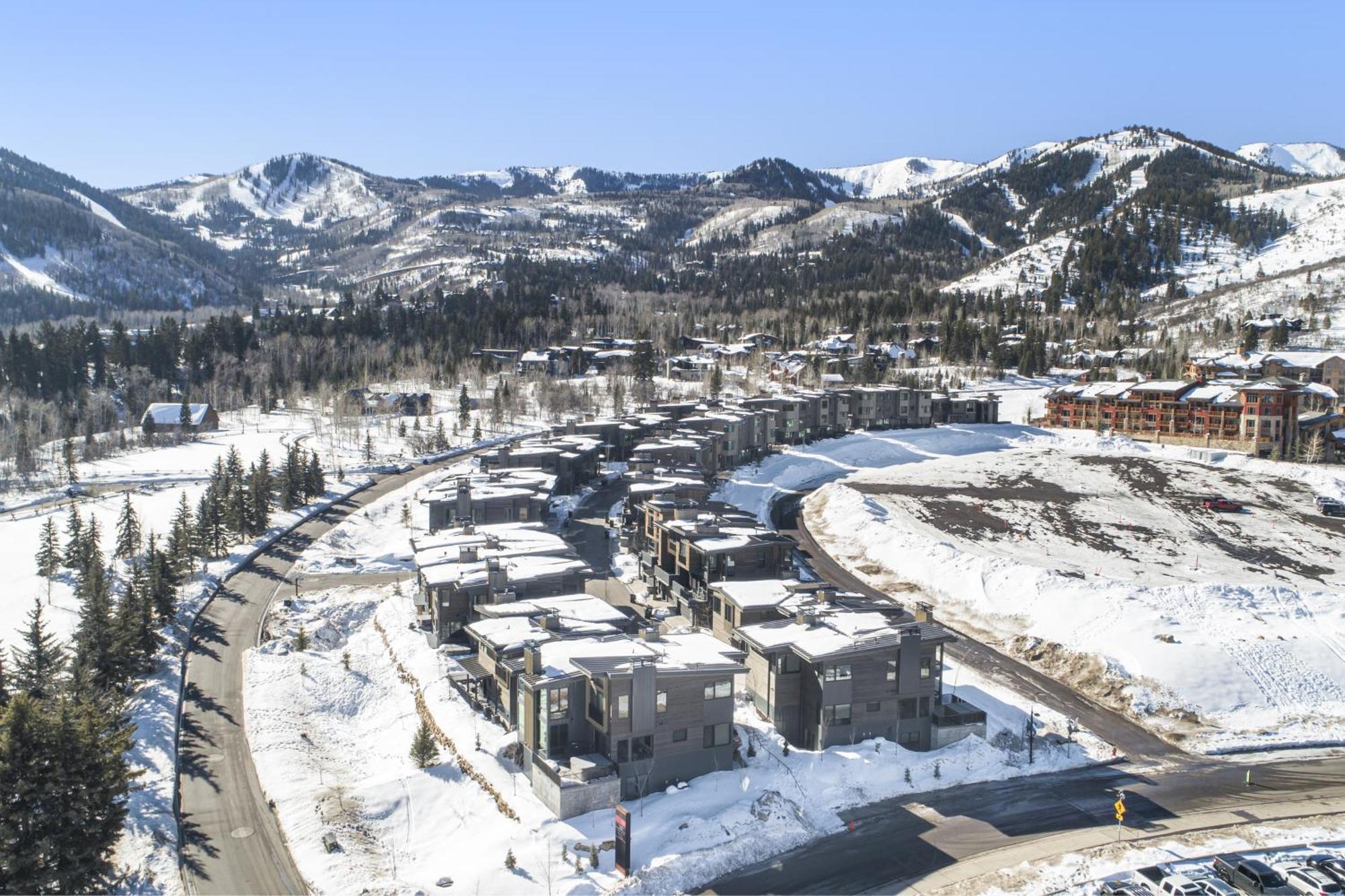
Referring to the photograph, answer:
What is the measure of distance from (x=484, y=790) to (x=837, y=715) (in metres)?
13.7

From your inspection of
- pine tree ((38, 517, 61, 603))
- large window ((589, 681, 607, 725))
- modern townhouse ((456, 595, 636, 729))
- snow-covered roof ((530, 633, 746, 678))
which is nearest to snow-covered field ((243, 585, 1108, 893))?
modern townhouse ((456, 595, 636, 729))

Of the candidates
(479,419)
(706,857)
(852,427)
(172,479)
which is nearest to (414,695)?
(706,857)

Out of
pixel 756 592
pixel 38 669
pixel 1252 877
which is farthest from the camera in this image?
pixel 756 592

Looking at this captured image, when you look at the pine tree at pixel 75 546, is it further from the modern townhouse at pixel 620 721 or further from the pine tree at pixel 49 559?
the modern townhouse at pixel 620 721

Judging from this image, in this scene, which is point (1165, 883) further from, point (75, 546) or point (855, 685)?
point (75, 546)

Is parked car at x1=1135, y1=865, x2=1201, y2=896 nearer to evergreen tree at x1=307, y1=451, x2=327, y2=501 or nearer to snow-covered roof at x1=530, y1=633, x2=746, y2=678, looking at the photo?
snow-covered roof at x1=530, y1=633, x2=746, y2=678

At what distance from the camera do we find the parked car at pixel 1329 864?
25.7 m

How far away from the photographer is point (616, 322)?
647ft

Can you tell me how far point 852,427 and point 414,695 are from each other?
87.2 meters

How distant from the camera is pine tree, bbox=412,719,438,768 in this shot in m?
32.0

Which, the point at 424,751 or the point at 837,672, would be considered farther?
the point at 837,672

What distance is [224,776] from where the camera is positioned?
1277 inches

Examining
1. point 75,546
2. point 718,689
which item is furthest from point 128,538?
point 718,689

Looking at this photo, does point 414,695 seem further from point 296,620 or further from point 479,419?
point 479,419
